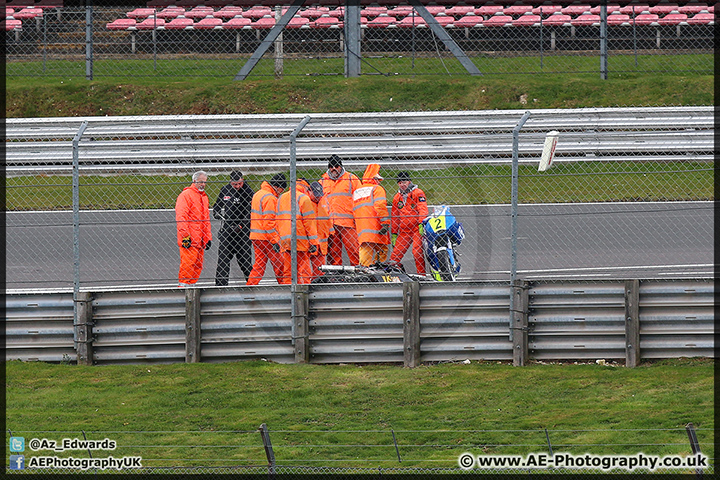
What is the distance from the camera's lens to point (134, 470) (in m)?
6.79

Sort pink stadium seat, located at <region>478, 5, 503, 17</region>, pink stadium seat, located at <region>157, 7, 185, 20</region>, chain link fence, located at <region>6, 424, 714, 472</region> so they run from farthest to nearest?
pink stadium seat, located at <region>478, 5, 503, 17</region>
pink stadium seat, located at <region>157, 7, 185, 20</region>
chain link fence, located at <region>6, 424, 714, 472</region>

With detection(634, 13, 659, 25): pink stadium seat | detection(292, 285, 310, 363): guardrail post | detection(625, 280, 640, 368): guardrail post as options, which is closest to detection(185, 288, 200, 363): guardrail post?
detection(292, 285, 310, 363): guardrail post

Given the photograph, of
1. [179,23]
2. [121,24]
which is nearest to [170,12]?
[179,23]

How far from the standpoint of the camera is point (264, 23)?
66.8ft

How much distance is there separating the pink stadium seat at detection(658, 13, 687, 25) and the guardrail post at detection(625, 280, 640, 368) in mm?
12278

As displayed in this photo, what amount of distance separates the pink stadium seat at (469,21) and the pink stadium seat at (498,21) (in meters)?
0.15

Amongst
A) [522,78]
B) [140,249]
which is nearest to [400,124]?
[140,249]

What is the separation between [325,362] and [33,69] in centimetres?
1219

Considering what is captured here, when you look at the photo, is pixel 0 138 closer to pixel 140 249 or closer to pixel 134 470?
pixel 140 249

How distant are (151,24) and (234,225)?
9.41 m

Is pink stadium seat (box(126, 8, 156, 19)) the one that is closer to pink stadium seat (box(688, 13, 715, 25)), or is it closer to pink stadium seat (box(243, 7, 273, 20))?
pink stadium seat (box(243, 7, 273, 20))

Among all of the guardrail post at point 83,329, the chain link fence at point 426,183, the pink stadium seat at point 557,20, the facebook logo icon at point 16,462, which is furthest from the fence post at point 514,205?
the pink stadium seat at point 557,20

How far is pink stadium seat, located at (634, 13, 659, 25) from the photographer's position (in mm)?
20089

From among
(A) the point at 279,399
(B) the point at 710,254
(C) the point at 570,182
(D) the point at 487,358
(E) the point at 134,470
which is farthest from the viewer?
(C) the point at 570,182
